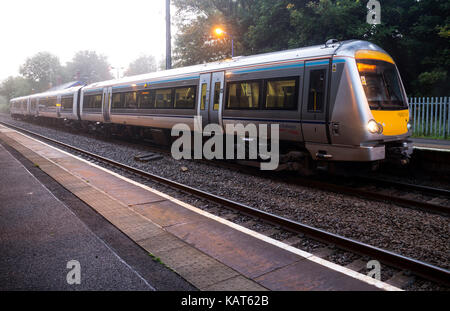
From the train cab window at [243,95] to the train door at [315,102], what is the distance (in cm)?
162

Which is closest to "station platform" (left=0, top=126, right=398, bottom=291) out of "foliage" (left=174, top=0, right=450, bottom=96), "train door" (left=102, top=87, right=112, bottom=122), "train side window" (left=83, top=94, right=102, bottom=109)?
"train door" (left=102, top=87, right=112, bottom=122)

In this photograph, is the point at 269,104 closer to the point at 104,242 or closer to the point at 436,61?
the point at 104,242

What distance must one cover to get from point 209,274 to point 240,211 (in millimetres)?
2404

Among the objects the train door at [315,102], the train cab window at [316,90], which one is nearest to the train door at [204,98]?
the train door at [315,102]

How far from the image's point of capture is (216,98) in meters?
10.5

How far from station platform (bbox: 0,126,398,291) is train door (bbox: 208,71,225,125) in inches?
153

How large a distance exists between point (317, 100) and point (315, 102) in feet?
0.21

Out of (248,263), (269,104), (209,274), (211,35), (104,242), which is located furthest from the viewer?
(211,35)

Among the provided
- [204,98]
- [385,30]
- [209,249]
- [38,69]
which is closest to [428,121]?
[385,30]

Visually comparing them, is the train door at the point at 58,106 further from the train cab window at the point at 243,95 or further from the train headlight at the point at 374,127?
the train headlight at the point at 374,127

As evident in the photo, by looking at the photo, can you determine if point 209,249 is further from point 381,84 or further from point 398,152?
point 381,84

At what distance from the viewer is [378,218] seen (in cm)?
571

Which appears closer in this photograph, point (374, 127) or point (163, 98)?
point (374, 127)
